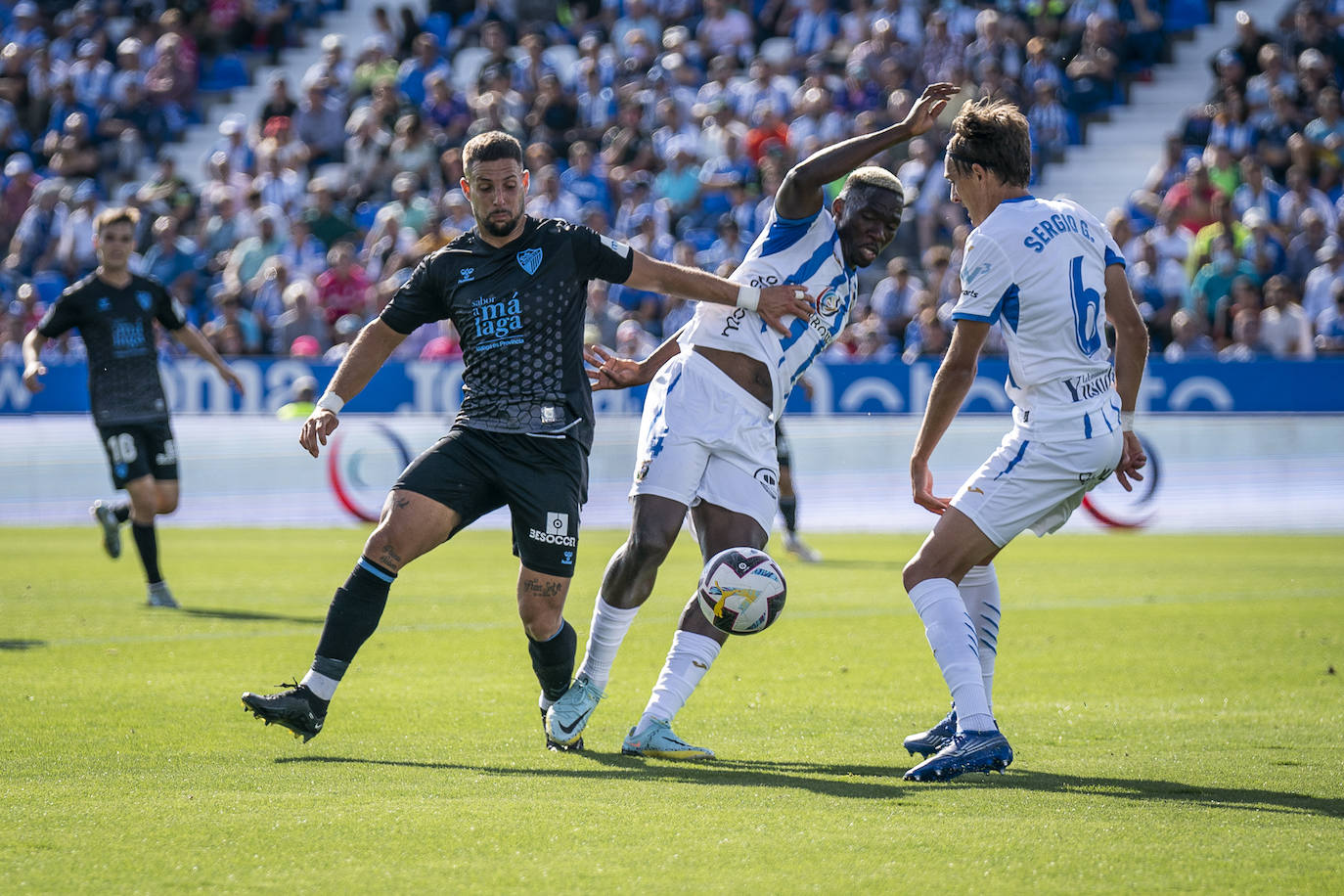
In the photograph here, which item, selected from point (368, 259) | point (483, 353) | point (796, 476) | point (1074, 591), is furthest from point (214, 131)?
point (483, 353)

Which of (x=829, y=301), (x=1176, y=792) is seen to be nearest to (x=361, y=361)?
(x=829, y=301)

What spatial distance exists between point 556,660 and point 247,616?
16.7 feet

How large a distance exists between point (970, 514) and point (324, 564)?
9.76 m

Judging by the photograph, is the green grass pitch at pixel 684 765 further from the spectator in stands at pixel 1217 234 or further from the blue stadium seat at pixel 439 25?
the blue stadium seat at pixel 439 25

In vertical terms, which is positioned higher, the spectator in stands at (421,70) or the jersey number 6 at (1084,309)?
the spectator in stands at (421,70)

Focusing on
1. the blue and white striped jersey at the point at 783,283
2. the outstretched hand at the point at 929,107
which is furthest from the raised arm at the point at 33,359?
the outstretched hand at the point at 929,107

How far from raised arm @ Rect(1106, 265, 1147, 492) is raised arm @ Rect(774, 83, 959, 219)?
92 cm

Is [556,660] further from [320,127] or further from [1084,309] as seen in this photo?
[320,127]

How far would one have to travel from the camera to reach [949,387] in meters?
5.98

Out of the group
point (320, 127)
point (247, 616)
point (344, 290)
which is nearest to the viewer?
point (247, 616)

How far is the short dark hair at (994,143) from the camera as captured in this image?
6051mm

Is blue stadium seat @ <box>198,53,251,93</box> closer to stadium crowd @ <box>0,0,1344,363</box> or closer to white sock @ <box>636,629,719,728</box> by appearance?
stadium crowd @ <box>0,0,1344,363</box>

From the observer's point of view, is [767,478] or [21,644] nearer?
[767,478]

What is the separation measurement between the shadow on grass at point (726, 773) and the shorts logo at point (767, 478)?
116 cm
